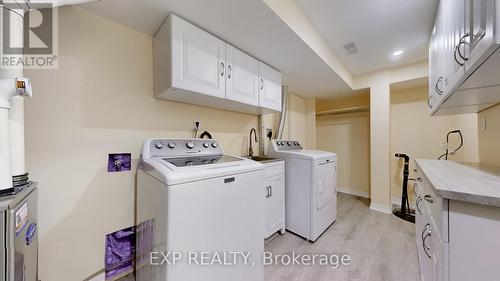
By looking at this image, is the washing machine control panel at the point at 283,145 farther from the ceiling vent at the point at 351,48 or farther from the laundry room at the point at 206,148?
the ceiling vent at the point at 351,48

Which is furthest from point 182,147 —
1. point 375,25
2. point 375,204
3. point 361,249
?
point 375,204

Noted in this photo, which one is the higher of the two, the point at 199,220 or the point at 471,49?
the point at 471,49

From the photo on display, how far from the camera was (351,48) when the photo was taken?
2215mm

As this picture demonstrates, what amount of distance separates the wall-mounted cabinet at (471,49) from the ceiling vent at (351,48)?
882mm

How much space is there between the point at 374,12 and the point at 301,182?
1.83 meters

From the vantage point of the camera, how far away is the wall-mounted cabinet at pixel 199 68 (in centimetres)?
131

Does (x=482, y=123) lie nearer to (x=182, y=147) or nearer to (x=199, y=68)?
(x=199, y=68)

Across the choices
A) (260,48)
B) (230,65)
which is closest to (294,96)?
(260,48)

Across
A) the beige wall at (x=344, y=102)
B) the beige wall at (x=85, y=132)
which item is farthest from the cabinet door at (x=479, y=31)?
the beige wall at (x=344, y=102)

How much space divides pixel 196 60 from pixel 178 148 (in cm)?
75

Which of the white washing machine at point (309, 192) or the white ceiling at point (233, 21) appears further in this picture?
the white washing machine at point (309, 192)

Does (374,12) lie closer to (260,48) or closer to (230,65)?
(260,48)

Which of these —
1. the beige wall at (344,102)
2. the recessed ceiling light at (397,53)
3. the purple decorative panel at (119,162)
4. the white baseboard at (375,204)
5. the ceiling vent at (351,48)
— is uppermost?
the ceiling vent at (351,48)

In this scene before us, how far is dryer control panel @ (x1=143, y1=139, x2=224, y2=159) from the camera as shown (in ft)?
4.55
